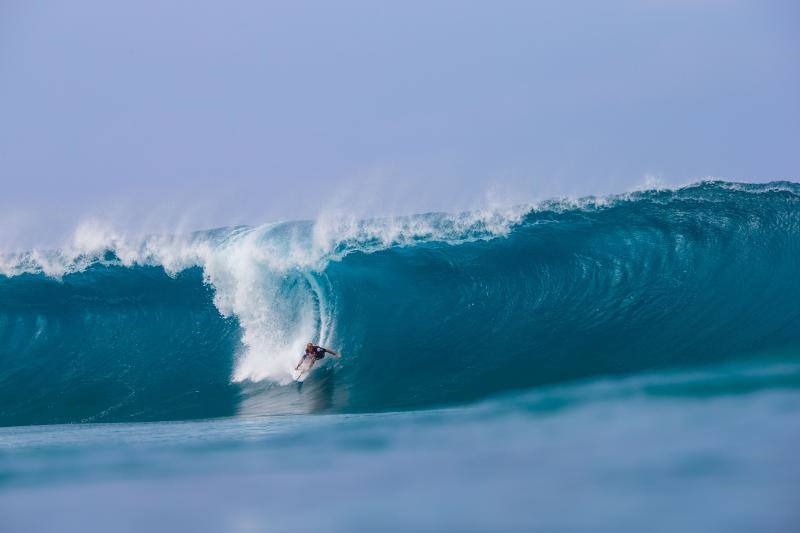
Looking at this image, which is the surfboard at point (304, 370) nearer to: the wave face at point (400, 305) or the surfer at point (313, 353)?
the surfer at point (313, 353)

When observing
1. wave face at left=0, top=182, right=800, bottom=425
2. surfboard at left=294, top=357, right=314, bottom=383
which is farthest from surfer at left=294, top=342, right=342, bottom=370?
wave face at left=0, top=182, right=800, bottom=425

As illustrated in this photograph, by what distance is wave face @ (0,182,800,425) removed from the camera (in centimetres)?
1156

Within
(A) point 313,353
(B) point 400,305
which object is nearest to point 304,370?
(A) point 313,353

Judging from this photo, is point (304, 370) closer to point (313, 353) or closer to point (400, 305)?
point (313, 353)

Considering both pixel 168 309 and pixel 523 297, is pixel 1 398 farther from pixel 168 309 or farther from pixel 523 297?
pixel 523 297

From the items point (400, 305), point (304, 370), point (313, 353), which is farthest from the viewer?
point (400, 305)

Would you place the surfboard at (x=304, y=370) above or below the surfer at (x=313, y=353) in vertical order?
below

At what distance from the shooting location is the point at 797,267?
13.1 metres

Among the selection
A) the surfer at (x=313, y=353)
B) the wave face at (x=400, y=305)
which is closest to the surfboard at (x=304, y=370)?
the surfer at (x=313, y=353)

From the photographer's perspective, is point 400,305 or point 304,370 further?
point 400,305

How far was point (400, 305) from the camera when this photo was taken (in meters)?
13.9

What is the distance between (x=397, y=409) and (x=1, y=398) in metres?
7.33

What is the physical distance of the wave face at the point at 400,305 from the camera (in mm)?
11562

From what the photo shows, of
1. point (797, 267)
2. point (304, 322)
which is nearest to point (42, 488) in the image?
point (304, 322)
